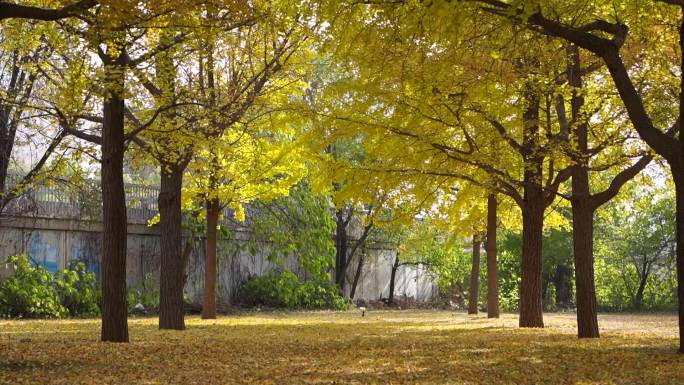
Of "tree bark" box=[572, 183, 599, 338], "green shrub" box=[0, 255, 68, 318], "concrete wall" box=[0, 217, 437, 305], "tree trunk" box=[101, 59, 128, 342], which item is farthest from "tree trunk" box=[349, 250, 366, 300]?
"tree trunk" box=[101, 59, 128, 342]

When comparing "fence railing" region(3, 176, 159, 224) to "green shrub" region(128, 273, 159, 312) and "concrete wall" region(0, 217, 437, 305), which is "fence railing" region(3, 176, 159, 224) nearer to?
"concrete wall" region(0, 217, 437, 305)

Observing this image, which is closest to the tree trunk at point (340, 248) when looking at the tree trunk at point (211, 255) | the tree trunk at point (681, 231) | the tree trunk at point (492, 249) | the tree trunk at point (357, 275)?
the tree trunk at point (357, 275)

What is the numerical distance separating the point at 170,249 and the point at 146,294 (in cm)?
721

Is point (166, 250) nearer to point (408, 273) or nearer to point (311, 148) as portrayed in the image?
point (311, 148)

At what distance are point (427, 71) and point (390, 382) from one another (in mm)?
5352

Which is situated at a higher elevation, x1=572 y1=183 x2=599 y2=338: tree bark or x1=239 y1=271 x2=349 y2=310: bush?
x1=572 y1=183 x2=599 y2=338: tree bark

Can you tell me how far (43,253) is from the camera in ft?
62.6

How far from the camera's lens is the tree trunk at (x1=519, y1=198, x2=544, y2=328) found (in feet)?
49.6

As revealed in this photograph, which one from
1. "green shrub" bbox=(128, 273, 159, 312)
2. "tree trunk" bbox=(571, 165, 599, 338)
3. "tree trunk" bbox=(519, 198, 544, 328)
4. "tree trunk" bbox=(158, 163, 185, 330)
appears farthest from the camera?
"green shrub" bbox=(128, 273, 159, 312)

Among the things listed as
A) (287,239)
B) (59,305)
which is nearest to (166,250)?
(59,305)

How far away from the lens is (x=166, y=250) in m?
13.8

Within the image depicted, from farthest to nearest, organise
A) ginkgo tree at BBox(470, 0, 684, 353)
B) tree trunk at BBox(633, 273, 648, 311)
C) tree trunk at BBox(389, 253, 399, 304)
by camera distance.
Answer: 1. tree trunk at BBox(389, 253, 399, 304)
2. tree trunk at BBox(633, 273, 648, 311)
3. ginkgo tree at BBox(470, 0, 684, 353)

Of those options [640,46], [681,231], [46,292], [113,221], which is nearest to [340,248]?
[46,292]

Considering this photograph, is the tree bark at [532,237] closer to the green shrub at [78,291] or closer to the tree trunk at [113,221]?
the tree trunk at [113,221]
